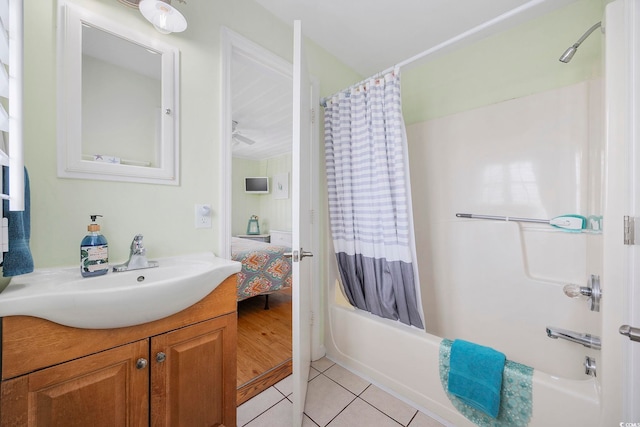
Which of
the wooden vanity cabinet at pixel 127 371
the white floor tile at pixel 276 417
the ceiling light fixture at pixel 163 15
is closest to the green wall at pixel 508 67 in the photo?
the ceiling light fixture at pixel 163 15

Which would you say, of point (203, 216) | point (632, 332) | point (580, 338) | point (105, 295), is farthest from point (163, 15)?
point (580, 338)

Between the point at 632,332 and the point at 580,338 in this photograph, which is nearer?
the point at 632,332

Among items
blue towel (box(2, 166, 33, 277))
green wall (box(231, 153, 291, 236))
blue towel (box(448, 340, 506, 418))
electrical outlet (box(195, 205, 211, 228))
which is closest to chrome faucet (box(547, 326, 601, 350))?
blue towel (box(448, 340, 506, 418))

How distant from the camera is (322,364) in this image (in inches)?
66.4

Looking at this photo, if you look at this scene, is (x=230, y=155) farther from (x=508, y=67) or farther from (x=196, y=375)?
(x=508, y=67)

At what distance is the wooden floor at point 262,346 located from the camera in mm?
1478

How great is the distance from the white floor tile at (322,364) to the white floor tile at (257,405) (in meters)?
0.35

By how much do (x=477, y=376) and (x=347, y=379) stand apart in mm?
800

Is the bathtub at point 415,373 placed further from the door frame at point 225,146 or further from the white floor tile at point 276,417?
the door frame at point 225,146

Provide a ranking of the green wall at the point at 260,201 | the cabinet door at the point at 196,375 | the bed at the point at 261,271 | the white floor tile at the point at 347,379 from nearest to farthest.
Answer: the cabinet door at the point at 196,375 → the white floor tile at the point at 347,379 → the bed at the point at 261,271 → the green wall at the point at 260,201

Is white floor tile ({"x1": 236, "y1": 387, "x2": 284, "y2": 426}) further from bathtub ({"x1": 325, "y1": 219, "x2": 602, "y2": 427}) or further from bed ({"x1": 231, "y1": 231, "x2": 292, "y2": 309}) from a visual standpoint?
bed ({"x1": 231, "y1": 231, "x2": 292, "y2": 309})

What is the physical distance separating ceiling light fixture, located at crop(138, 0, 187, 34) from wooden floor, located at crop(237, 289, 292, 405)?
1.96 m

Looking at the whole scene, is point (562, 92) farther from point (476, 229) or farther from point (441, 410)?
point (441, 410)

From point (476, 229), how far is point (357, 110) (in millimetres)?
1199
